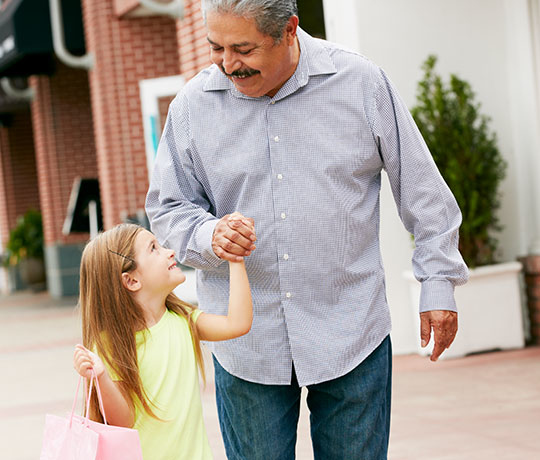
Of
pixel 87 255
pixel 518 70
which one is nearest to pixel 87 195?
pixel 518 70

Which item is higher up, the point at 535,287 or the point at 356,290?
the point at 356,290

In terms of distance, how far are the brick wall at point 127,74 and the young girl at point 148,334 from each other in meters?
9.77

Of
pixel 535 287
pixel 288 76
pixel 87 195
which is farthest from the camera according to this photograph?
pixel 87 195

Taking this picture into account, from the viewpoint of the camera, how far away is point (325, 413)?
285 cm

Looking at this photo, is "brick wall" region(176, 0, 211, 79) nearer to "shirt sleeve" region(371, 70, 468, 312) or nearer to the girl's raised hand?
"shirt sleeve" region(371, 70, 468, 312)

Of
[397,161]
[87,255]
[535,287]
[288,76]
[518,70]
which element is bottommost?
[535,287]

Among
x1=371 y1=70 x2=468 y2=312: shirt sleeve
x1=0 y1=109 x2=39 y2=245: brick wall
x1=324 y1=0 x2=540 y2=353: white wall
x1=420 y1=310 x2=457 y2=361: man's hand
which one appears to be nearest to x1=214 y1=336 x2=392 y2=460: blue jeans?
x1=420 y1=310 x2=457 y2=361: man's hand

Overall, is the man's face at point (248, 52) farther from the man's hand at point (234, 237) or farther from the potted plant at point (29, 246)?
the potted plant at point (29, 246)

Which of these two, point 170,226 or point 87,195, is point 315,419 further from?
point 87,195

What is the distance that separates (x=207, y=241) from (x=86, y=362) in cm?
45

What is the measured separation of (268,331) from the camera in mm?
2805

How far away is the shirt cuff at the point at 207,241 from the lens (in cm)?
270

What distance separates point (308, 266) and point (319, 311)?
131 millimetres

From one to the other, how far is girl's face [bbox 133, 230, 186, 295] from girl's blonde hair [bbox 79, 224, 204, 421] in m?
0.02
